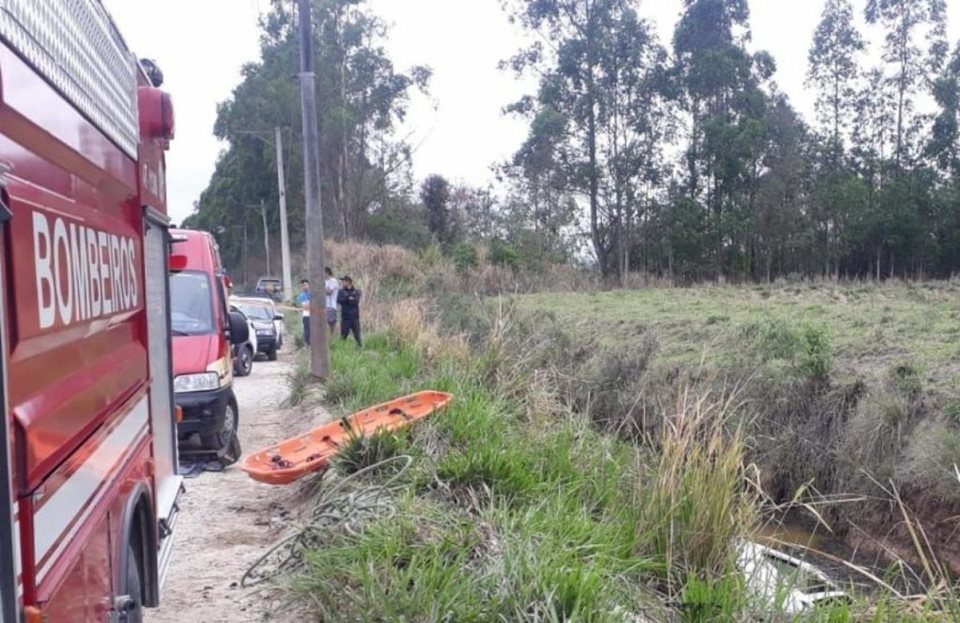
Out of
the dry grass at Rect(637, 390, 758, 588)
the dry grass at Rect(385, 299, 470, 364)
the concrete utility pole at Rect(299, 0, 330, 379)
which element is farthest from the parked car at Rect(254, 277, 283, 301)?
the dry grass at Rect(637, 390, 758, 588)

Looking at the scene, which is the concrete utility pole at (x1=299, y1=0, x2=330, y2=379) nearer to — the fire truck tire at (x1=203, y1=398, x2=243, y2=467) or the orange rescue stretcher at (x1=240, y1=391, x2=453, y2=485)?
the fire truck tire at (x1=203, y1=398, x2=243, y2=467)

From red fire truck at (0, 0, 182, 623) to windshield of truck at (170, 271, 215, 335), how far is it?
4.32 meters

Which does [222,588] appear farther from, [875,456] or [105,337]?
[875,456]

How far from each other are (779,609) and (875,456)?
7.23 metres

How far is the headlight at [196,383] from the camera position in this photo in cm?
828

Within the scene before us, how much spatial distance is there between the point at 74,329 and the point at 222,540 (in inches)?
164

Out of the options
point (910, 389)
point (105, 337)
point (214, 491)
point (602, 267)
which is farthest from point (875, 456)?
point (602, 267)

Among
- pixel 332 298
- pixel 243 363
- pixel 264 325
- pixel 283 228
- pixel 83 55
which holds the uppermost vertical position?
pixel 283 228

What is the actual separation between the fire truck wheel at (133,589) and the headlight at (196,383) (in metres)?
4.52

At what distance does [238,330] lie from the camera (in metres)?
9.32

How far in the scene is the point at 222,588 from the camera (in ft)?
18.2

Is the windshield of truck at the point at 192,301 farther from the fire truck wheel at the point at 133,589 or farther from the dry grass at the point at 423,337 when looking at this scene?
the fire truck wheel at the point at 133,589

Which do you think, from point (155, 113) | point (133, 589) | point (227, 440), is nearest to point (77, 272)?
point (133, 589)

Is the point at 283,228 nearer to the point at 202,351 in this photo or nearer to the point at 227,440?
the point at 227,440
